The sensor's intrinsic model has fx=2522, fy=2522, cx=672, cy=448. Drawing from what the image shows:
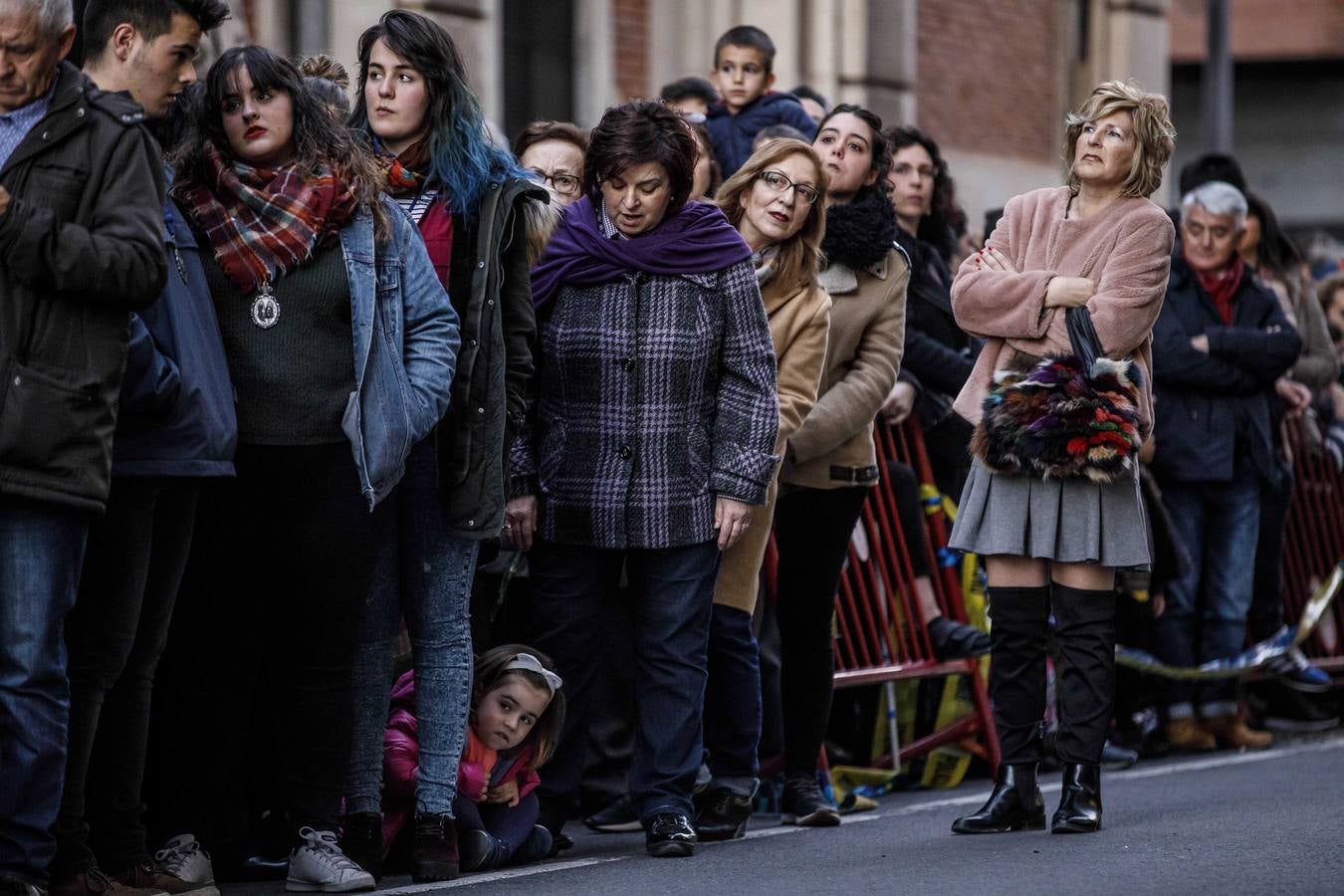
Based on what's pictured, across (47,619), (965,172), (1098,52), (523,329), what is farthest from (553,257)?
(1098,52)

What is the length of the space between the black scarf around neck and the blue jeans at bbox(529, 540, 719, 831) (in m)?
1.44

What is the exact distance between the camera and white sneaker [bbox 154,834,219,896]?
19.1ft

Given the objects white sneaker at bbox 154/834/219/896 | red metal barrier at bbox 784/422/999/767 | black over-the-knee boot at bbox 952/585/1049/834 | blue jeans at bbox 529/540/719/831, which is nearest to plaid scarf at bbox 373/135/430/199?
blue jeans at bbox 529/540/719/831

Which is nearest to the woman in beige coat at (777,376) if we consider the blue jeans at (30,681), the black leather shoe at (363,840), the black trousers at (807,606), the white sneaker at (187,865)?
the black trousers at (807,606)

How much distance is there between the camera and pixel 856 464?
7.75 meters

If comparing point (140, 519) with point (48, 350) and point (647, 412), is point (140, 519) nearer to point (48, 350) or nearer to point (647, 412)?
point (48, 350)

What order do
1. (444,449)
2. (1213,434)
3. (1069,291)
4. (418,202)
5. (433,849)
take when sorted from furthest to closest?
(1213,434), (1069,291), (418,202), (444,449), (433,849)

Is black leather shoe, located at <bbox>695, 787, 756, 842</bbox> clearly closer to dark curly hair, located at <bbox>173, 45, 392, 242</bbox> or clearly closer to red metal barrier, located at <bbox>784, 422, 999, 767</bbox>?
red metal barrier, located at <bbox>784, 422, 999, 767</bbox>

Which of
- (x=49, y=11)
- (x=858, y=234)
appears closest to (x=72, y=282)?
(x=49, y=11)

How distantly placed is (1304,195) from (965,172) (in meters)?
15.9

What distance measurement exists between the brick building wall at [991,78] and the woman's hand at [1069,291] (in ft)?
35.0

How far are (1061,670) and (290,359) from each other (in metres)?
2.48

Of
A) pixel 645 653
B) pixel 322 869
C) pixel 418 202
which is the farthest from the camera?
pixel 645 653

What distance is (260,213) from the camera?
19.3 feet
